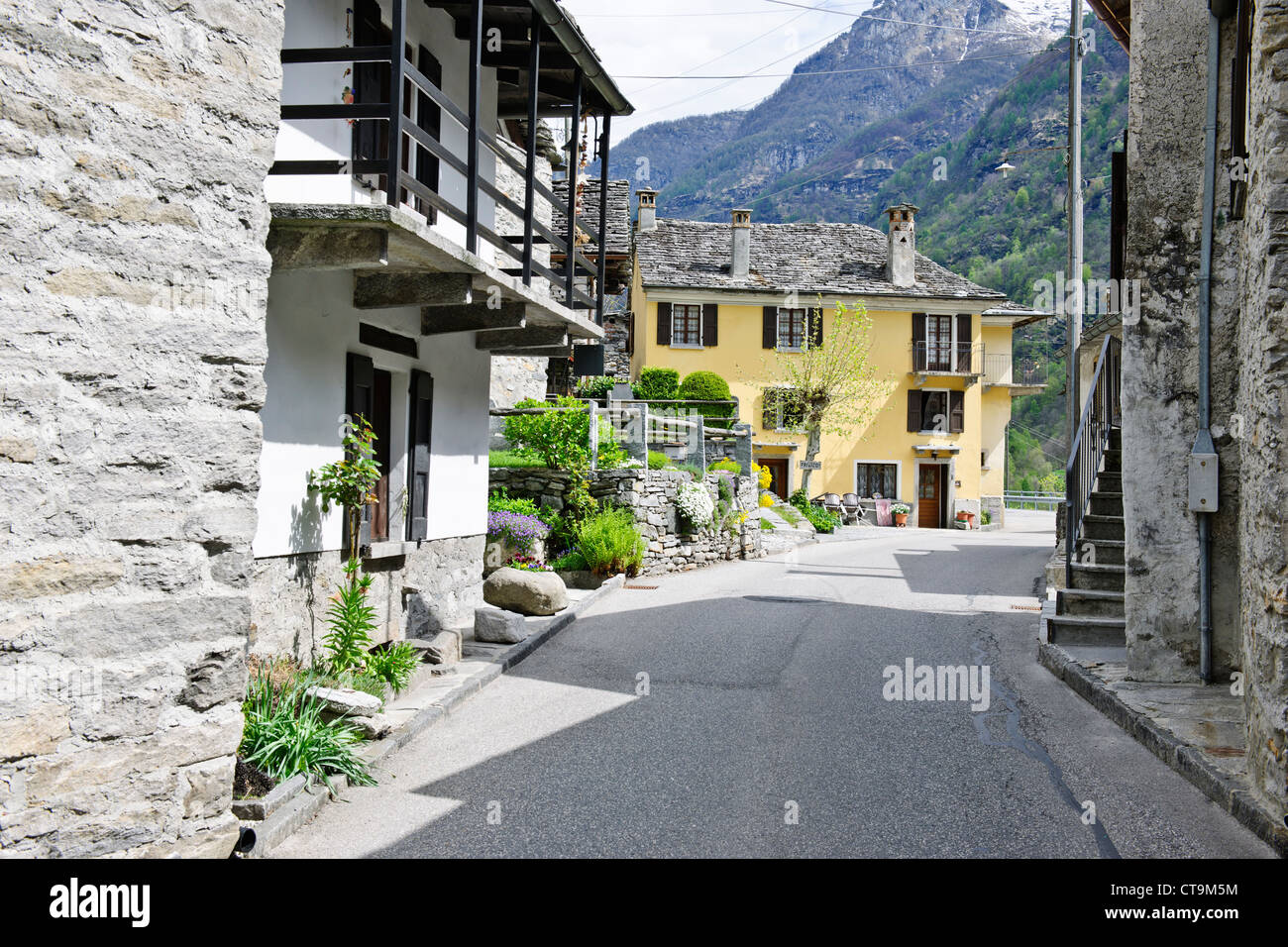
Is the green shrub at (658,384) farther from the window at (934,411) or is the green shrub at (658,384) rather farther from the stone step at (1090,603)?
the stone step at (1090,603)

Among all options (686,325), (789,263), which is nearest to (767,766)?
(686,325)

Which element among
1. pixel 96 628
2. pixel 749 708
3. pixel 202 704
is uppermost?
pixel 96 628

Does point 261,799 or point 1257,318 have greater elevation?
point 1257,318

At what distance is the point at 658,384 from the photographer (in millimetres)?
30312

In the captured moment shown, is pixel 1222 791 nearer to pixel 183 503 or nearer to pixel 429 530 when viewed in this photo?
pixel 183 503

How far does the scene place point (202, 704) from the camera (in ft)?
13.3

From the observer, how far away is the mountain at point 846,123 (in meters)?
120

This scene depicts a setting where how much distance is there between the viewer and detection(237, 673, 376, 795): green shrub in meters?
5.12

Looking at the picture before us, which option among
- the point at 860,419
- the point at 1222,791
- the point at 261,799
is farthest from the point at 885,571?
the point at 860,419

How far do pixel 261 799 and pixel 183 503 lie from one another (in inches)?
64.0

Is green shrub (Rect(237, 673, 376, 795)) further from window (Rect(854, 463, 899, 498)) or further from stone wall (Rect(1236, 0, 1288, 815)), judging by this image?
window (Rect(854, 463, 899, 498))

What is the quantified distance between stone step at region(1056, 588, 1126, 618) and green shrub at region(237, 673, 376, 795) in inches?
277

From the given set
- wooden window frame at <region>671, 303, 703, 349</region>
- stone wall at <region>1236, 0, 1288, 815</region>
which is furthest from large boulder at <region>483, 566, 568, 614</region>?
wooden window frame at <region>671, 303, 703, 349</region>

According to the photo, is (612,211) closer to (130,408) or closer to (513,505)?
(513,505)
